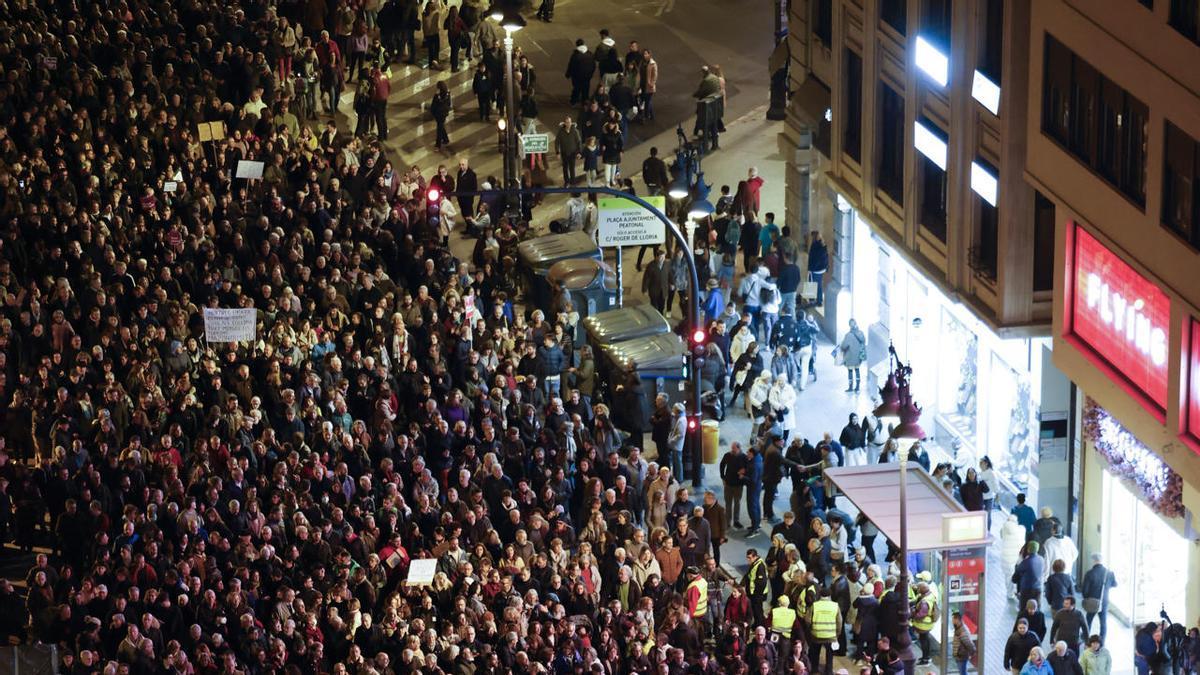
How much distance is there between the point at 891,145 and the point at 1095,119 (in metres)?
10.0

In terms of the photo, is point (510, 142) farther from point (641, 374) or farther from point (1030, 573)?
point (1030, 573)

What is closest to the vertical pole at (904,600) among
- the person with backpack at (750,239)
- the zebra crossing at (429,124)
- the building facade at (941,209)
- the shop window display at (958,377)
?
the building facade at (941,209)

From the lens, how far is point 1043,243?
40.3m

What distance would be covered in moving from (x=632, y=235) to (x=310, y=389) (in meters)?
8.61

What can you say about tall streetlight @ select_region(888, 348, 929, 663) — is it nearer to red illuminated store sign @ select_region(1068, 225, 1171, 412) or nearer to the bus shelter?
the bus shelter

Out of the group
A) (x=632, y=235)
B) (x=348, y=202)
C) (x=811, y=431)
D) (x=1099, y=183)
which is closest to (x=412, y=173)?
(x=348, y=202)

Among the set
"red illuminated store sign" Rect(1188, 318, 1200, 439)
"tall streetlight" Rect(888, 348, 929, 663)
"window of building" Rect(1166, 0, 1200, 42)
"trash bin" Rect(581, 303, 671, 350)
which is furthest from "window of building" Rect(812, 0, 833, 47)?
"red illuminated store sign" Rect(1188, 318, 1200, 439)

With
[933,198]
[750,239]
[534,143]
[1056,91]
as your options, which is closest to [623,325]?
[750,239]

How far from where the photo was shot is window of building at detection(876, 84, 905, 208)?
45562mm

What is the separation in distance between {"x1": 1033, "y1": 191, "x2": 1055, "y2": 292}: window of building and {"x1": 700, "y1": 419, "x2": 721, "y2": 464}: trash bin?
6132 millimetres

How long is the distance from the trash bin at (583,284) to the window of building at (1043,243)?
991 centimetres

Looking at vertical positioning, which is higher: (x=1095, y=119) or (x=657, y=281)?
(x=1095, y=119)

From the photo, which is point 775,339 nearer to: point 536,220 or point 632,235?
point 632,235

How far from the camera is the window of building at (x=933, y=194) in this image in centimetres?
4347
